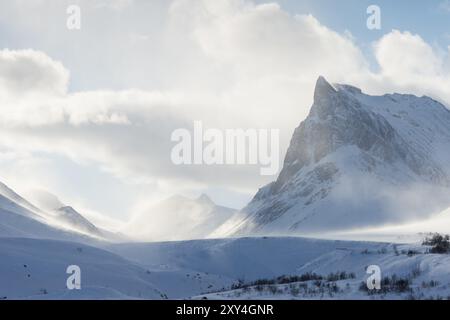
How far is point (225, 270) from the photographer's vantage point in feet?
337

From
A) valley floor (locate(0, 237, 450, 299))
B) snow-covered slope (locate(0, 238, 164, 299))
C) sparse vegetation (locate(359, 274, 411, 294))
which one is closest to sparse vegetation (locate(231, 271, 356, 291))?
valley floor (locate(0, 237, 450, 299))

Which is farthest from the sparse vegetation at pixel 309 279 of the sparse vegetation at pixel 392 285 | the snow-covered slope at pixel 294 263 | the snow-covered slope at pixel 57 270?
the snow-covered slope at pixel 57 270

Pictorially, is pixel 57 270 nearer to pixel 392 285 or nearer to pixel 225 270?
pixel 392 285

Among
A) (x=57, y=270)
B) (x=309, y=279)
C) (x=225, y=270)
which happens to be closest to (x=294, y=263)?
(x=225, y=270)

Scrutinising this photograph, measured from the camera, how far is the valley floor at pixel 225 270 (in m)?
37.1

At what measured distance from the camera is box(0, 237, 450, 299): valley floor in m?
37.1

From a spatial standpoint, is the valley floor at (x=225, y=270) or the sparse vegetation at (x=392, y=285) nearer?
the sparse vegetation at (x=392, y=285)

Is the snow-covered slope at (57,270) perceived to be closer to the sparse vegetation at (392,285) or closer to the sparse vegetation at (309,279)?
the sparse vegetation at (309,279)

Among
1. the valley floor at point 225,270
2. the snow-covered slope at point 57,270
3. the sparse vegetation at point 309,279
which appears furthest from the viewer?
the snow-covered slope at point 57,270

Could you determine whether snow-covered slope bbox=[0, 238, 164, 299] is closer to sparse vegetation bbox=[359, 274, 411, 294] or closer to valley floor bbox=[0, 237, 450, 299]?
valley floor bbox=[0, 237, 450, 299]

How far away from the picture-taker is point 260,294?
124 ft

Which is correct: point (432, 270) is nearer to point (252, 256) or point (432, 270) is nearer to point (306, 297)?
point (306, 297)
